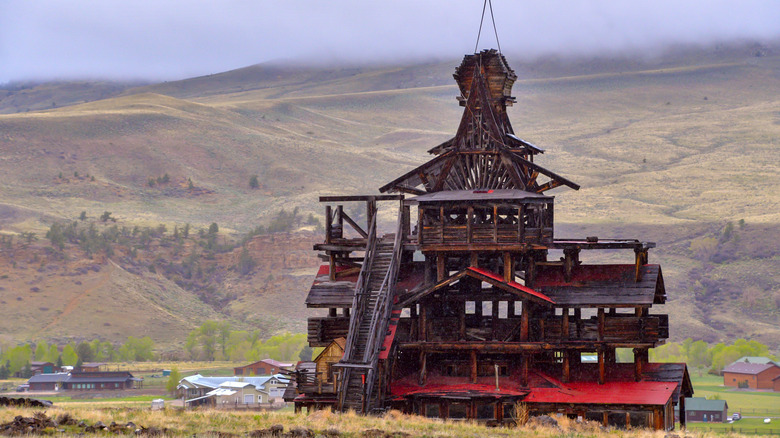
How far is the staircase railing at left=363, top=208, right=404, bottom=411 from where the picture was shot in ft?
123

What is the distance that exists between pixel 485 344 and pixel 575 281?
369cm

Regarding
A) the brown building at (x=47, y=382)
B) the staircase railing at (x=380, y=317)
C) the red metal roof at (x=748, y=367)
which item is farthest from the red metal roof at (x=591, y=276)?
the brown building at (x=47, y=382)

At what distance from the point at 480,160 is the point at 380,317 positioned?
7.34 meters

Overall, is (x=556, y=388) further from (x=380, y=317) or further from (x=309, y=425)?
(x=309, y=425)

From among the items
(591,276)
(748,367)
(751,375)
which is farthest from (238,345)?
(591,276)

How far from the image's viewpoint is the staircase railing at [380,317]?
3741 centimetres

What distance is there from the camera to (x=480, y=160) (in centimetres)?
Answer: 4272

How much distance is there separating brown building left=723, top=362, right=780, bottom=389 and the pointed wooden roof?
70.4 metres

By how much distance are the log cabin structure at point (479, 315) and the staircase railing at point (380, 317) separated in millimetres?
56

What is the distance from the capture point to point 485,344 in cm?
3919

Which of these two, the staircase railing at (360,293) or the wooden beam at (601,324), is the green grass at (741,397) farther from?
the staircase railing at (360,293)

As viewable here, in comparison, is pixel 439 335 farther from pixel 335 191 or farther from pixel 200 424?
pixel 335 191

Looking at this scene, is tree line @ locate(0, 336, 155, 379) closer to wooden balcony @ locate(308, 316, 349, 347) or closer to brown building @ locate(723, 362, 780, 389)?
brown building @ locate(723, 362, 780, 389)

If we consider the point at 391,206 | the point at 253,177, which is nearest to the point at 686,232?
the point at 391,206
